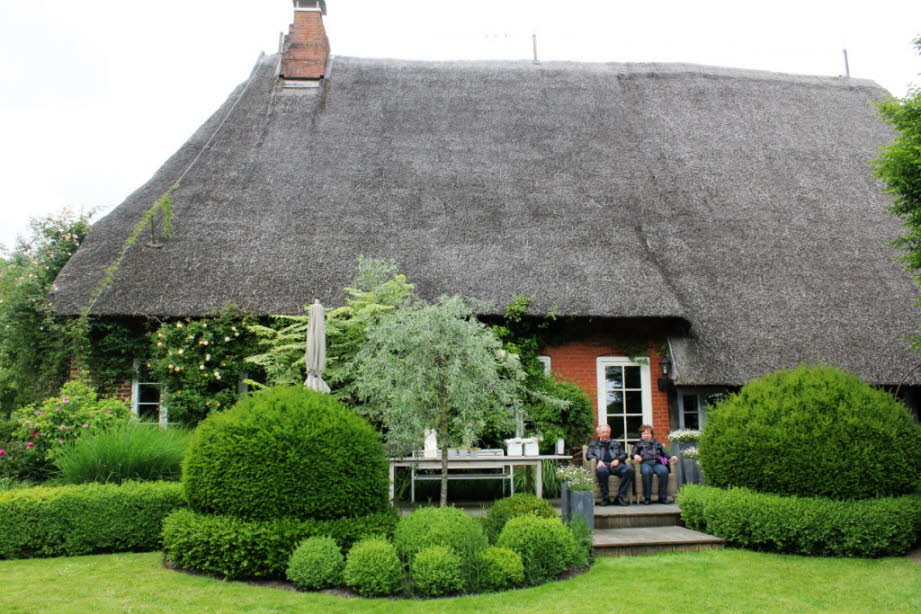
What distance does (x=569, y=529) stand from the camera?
20.6 ft

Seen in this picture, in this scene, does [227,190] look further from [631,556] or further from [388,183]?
[631,556]

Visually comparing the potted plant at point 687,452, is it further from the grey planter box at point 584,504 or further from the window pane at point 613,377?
the grey planter box at point 584,504

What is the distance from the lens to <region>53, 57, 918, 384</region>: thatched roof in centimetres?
1030

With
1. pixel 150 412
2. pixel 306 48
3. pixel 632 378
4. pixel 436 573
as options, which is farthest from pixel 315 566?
pixel 306 48

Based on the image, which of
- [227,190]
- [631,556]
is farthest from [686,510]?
[227,190]

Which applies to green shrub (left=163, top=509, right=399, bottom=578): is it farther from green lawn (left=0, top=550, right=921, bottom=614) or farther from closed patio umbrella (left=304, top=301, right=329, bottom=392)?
closed patio umbrella (left=304, top=301, right=329, bottom=392)

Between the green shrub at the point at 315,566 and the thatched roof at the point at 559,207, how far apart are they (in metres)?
5.04

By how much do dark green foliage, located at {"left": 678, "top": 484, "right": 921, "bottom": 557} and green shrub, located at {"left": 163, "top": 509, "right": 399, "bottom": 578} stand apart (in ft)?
12.1

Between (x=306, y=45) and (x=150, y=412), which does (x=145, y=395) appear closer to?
(x=150, y=412)

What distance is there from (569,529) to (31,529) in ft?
16.5

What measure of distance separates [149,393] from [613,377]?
23.8 feet

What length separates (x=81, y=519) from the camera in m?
6.49

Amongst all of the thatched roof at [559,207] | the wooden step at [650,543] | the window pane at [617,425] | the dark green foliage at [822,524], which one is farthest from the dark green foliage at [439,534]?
the window pane at [617,425]

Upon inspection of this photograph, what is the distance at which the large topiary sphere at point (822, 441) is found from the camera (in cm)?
668
